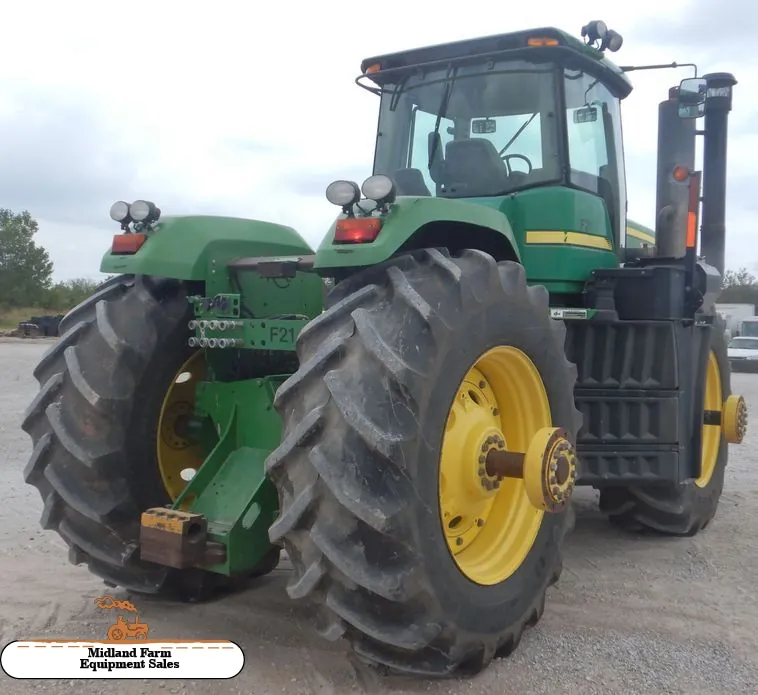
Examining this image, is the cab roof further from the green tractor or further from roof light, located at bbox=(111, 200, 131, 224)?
roof light, located at bbox=(111, 200, 131, 224)

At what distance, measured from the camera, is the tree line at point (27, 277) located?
45562 millimetres

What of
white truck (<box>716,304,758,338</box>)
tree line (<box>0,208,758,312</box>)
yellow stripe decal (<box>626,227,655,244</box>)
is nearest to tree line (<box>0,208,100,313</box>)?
tree line (<box>0,208,758,312</box>)

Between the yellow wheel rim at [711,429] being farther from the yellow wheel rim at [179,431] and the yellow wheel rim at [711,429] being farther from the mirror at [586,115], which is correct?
the yellow wheel rim at [179,431]

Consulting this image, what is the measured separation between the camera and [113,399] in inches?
128

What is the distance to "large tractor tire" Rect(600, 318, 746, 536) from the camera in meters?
4.69

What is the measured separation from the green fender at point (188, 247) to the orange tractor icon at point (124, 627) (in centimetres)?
142

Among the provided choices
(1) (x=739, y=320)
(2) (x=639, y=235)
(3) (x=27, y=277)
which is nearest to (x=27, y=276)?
(3) (x=27, y=277)

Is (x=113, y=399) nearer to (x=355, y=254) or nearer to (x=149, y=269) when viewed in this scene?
(x=149, y=269)

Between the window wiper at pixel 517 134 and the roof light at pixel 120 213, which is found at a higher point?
the window wiper at pixel 517 134

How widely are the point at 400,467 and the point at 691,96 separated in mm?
2933

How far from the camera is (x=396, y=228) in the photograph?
110 inches

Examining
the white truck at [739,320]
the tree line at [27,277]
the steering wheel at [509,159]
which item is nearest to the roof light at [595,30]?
the steering wheel at [509,159]

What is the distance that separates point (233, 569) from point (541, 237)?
2275 mm

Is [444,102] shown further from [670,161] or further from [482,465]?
[482,465]
